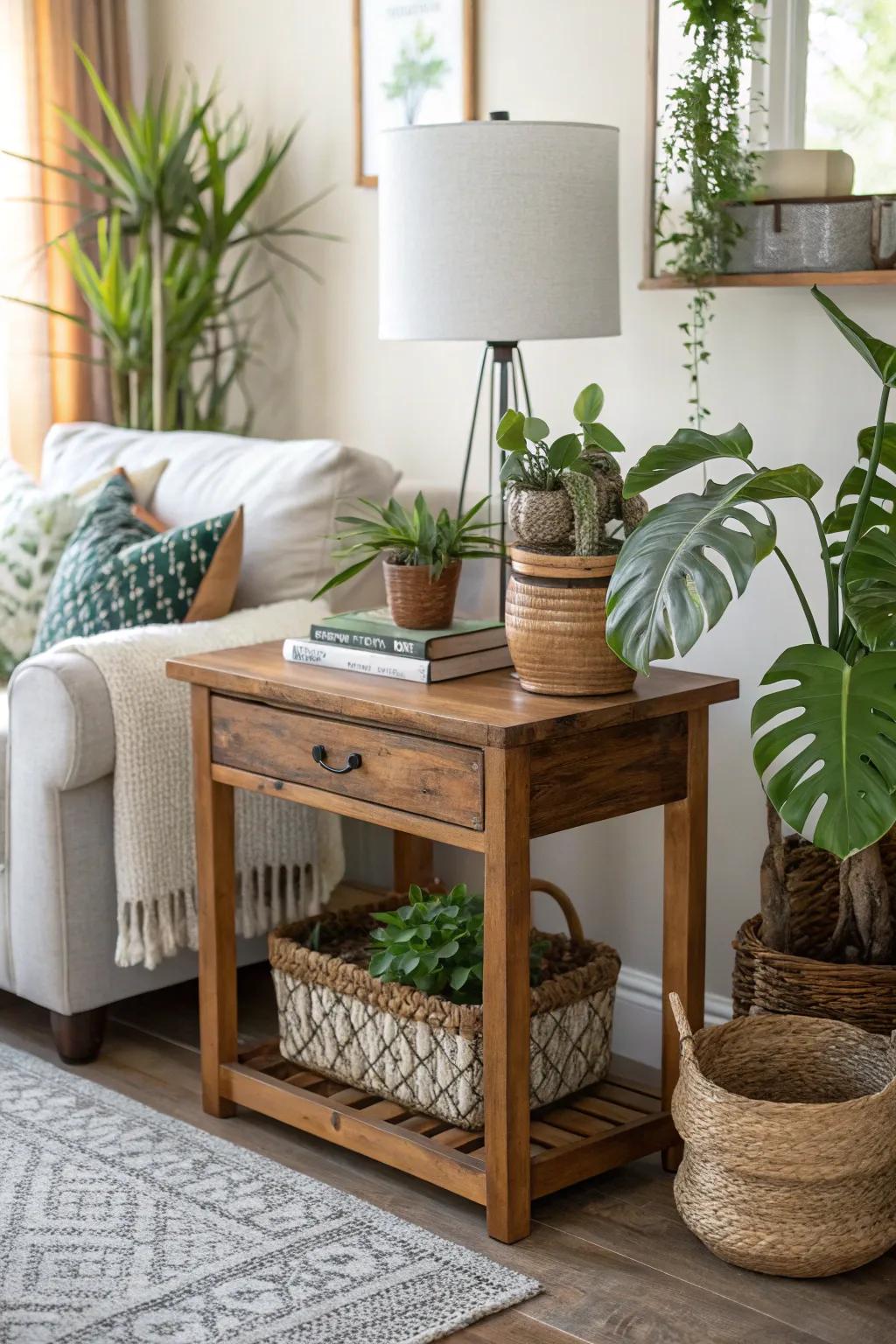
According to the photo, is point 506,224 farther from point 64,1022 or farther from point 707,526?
point 64,1022

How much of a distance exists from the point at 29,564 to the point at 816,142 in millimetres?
1541

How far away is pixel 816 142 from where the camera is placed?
2.24m

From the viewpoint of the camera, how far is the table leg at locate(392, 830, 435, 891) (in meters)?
2.78

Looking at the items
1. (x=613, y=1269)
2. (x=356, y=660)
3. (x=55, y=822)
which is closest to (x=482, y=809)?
(x=356, y=660)

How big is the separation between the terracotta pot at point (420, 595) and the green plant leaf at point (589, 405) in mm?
275

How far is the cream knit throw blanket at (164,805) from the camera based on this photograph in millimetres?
2477

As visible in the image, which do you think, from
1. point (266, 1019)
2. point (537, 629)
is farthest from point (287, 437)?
point (537, 629)

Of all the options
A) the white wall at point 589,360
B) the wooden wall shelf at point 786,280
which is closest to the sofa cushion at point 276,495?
the white wall at point 589,360

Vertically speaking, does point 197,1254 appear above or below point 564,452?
below

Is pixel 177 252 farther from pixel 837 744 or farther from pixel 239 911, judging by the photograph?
pixel 837 744

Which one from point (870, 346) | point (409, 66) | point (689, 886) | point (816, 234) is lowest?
point (689, 886)

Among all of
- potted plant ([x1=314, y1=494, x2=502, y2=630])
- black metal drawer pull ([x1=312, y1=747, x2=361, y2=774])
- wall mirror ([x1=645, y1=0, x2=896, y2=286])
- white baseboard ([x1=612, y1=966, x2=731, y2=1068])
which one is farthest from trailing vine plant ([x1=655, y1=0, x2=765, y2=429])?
white baseboard ([x1=612, y1=966, x2=731, y2=1068])

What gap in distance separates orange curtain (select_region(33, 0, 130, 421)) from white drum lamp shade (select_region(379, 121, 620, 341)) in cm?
147

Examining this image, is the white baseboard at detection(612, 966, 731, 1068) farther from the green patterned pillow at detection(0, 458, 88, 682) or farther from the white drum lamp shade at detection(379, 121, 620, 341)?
the green patterned pillow at detection(0, 458, 88, 682)
